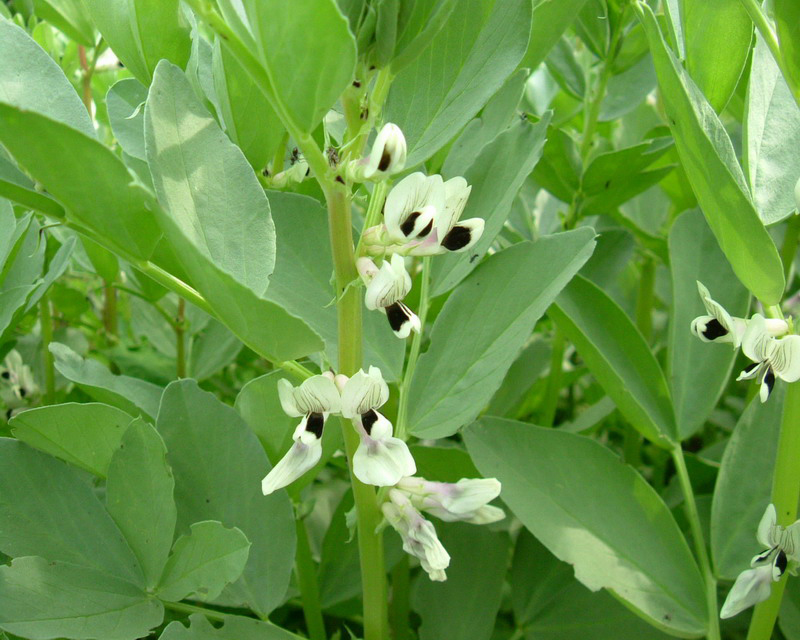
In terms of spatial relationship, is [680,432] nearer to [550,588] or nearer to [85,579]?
[550,588]

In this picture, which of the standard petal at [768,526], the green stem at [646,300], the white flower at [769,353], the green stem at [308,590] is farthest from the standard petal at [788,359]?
the green stem at [646,300]

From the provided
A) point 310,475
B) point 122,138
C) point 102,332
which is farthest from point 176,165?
point 102,332

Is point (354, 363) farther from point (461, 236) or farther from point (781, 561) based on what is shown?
point (781, 561)

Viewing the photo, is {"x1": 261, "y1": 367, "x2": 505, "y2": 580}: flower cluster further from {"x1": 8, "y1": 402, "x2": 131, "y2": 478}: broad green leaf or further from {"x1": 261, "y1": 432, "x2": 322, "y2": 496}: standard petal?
{"x1": 8, "y1": 402, "x2": 131, "y2": 478}: broad green leaf

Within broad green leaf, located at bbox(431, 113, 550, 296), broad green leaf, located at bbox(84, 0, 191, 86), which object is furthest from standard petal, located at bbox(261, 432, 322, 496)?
broad green leaf, located at bbox(84, 0, 191, 86)

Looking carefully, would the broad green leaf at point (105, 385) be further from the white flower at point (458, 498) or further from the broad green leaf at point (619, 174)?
the broad green leaf at point (619, 174)

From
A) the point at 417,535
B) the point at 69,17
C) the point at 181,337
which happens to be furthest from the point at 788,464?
the point at 69,17
